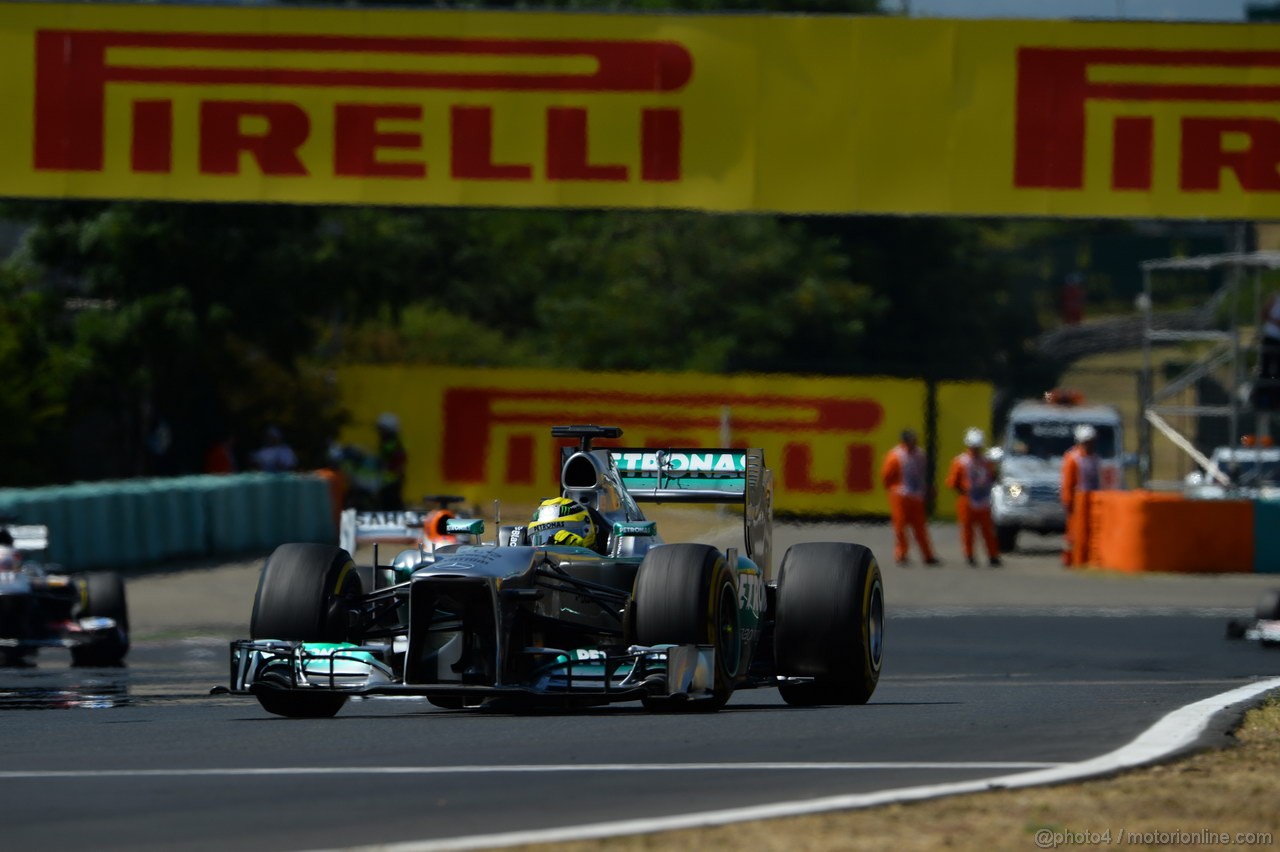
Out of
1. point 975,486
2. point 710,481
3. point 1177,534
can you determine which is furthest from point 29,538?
point 1177,534

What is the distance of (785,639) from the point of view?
11.8 metres

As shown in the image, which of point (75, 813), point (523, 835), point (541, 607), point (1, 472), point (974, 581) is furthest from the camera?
point (1, 472)

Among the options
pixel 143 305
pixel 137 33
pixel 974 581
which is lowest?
Result: pixel 974 581

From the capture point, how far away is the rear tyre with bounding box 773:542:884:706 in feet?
38.4

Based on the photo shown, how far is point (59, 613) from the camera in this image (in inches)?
678

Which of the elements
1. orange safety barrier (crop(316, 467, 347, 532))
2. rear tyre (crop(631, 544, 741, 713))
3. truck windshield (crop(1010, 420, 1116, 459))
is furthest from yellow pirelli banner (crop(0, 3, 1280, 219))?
truck windshield (crop(1010, 420, 1116, 459))

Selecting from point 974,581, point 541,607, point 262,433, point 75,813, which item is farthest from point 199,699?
point 262,433

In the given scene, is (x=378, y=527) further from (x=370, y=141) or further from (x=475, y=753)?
(x=475, y=753)

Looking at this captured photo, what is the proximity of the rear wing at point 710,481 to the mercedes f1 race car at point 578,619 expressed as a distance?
20 millimetres

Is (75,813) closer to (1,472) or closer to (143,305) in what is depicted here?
(1,472)

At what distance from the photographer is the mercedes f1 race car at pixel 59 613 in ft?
55.0

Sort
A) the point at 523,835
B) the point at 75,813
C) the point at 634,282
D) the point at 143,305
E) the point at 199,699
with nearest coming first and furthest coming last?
the point at 523,835 → the point at 75,813 → the point at 199,699 → the point at 143,305 → the point at 634,282

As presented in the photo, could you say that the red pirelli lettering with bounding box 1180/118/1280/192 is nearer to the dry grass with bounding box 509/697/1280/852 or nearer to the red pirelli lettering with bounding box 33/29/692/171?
the red pirelli lettering with bounding box 33/29/692/171

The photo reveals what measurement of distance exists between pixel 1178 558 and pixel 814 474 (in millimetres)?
11451
